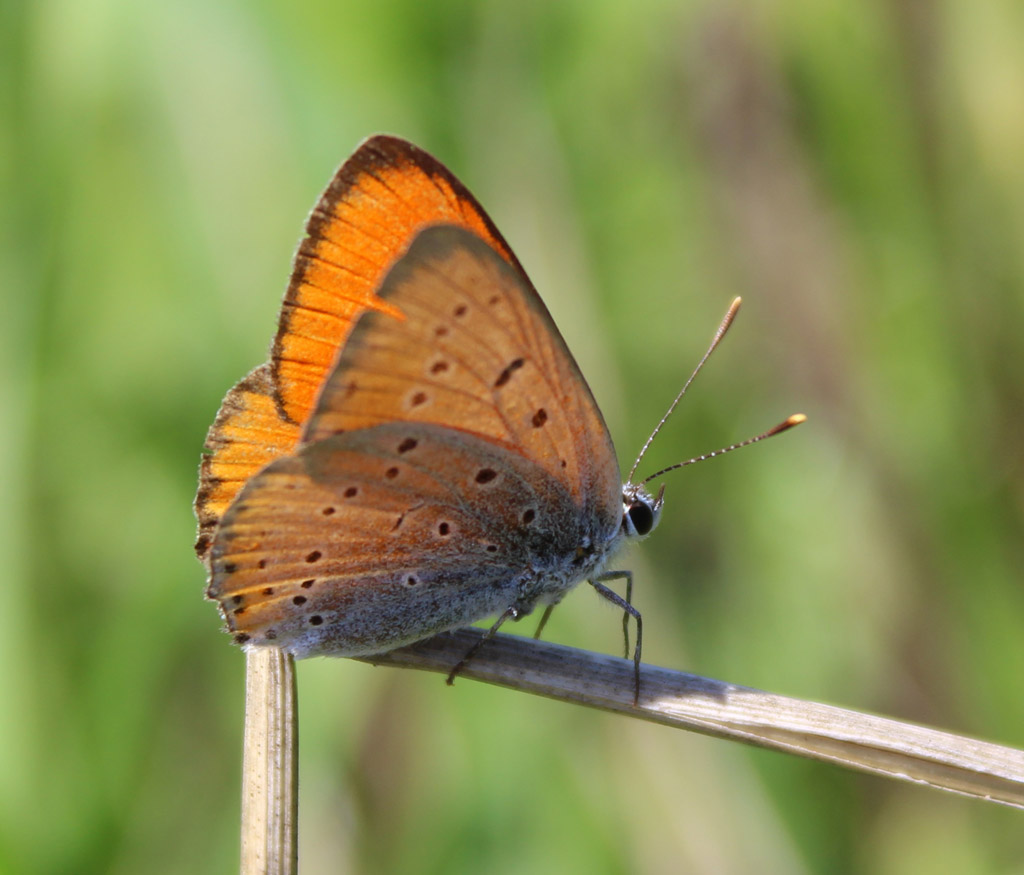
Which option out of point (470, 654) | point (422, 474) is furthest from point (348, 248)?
point (470, 654)

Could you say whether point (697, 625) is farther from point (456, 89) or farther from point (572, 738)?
point (456, 89)

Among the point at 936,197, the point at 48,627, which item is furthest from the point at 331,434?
the point at 936,197

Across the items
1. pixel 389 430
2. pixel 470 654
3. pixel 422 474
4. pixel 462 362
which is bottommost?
pixel 470 654

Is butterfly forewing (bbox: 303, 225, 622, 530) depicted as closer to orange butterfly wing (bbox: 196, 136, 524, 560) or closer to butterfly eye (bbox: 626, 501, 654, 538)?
orange butterfly wing (bbox: 196, 136, 524, 560)

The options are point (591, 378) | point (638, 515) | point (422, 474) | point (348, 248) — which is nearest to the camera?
point (348, 248)

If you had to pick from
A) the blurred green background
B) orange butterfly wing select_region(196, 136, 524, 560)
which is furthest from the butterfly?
the blurred green background

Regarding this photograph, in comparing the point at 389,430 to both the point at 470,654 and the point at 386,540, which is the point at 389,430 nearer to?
the point at 386,540

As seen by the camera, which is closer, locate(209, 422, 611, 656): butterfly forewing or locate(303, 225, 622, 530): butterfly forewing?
locate(303, 225, 622, 530): butterfly forewing
